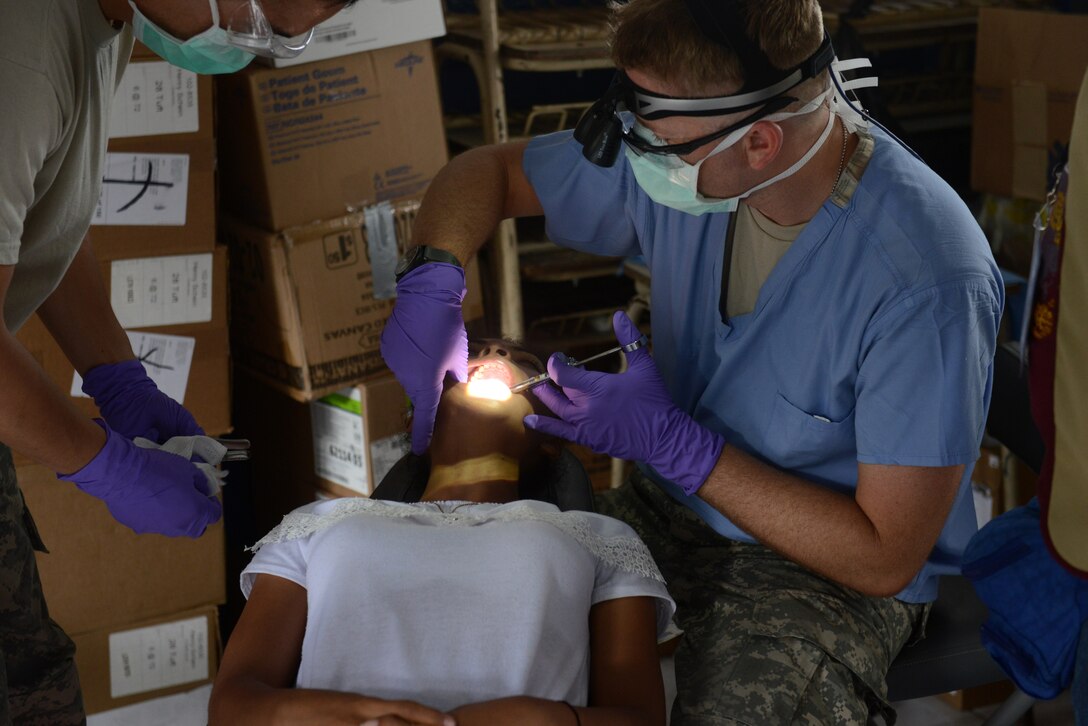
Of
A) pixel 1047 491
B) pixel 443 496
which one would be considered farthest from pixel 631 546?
Answer: pixel 1047 491

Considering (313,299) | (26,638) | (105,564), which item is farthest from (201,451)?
(105,564)

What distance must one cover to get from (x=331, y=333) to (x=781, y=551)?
1325 mm

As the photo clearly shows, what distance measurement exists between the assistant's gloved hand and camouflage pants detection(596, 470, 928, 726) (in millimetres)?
865

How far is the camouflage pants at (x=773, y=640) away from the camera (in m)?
1.51

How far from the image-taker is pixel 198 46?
1.41m

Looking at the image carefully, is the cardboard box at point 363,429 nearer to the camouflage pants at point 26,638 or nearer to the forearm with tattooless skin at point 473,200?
the forearm with tattooless skin at point 473,200

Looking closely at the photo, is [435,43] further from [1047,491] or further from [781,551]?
[1047,491]

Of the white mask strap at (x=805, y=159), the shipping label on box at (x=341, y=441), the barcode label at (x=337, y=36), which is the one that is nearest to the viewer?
the white mask strap at (x=805, y=159)

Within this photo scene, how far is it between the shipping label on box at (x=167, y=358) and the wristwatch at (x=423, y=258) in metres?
0.81

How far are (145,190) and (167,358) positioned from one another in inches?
14.4

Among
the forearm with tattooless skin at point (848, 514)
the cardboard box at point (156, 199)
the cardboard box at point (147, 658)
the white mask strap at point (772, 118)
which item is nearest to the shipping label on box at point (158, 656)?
the cardboard box at point (147, 658)

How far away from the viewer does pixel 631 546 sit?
1.63 m

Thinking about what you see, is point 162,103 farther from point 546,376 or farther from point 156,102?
point 546,376

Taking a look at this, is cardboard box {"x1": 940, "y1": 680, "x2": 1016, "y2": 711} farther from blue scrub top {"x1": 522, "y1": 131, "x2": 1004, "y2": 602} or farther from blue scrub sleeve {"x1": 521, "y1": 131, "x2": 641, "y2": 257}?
blue scrub sleeve {"x1": 521, "y1": 131, "x2": 641, "y2": 257}
